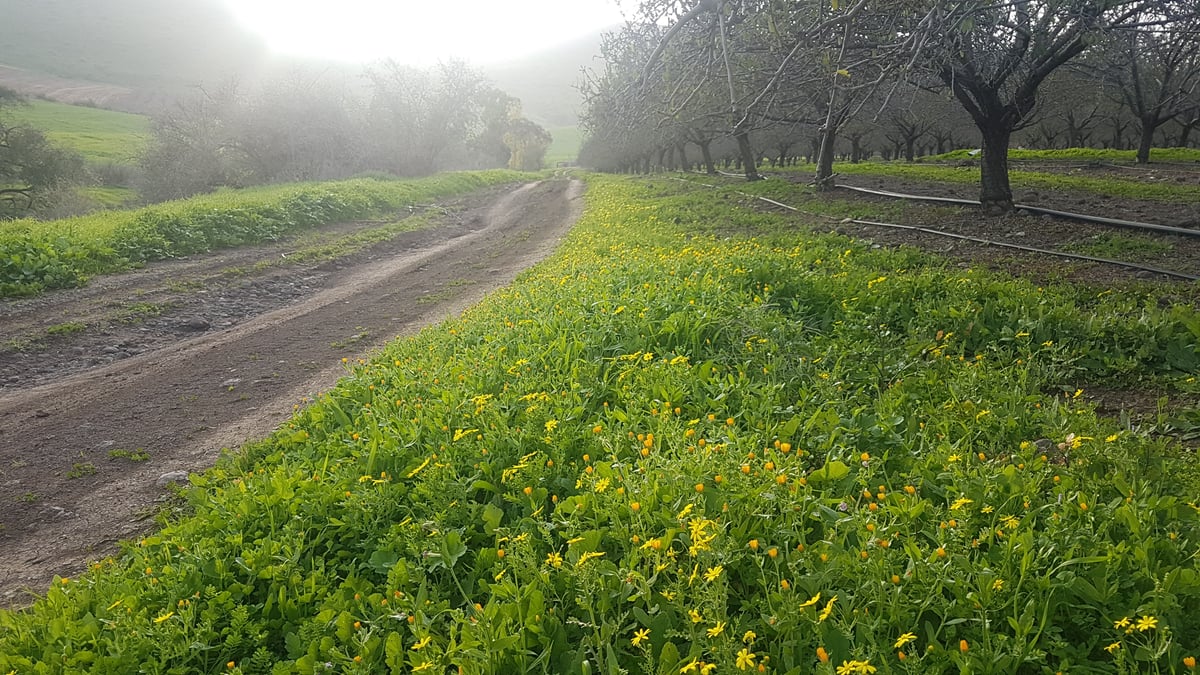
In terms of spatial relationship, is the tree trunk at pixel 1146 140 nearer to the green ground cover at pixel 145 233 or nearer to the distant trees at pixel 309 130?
the green ground cover at pixel 145 233

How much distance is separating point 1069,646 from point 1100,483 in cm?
130

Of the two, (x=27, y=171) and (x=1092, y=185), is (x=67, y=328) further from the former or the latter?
(x=1092, y=185)

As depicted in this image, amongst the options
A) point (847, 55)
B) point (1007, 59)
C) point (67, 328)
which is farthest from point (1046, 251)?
point (67, 328)

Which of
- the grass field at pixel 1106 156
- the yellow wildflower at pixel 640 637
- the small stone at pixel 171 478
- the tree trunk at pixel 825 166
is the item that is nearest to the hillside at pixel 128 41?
the tree trunk at pixel 825 166

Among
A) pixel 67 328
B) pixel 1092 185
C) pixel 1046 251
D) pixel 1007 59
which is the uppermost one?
pixel 1007 59

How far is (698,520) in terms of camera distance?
2578mm

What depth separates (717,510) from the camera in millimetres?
2898

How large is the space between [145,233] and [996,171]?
55.4 ft

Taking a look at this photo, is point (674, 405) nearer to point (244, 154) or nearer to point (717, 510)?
point (717, 510)

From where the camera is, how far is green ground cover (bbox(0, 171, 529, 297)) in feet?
34.6

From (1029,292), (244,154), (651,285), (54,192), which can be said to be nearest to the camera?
(1029,292)

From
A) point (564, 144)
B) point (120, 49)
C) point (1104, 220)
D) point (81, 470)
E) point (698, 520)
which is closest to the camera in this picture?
point (698, 520)

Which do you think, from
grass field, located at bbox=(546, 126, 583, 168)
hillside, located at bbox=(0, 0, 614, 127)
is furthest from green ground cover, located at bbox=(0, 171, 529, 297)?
grass field, located at bbox=(546, 126, 583, 168)

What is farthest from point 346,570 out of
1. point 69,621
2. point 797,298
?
point 797,298
